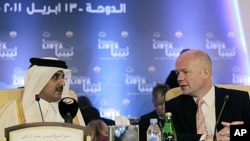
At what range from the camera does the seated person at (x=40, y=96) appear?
407 cm

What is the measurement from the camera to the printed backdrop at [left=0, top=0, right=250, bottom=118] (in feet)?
21.9

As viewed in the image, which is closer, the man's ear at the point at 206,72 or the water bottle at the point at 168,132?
the water bottle at the point at 168,132

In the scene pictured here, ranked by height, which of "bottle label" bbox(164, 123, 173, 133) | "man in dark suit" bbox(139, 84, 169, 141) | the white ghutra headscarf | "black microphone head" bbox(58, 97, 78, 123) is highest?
the white ghutra headscarf

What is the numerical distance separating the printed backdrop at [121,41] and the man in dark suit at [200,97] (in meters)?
2.96

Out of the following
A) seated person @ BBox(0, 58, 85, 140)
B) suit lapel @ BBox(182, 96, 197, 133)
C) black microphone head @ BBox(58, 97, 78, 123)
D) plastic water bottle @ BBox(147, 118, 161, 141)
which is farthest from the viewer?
seated person @ BBox(0, 58, 85, 140)

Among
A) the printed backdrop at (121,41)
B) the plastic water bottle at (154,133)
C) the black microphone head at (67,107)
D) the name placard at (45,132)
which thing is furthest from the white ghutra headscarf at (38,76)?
the printed backdrop at (121,41)

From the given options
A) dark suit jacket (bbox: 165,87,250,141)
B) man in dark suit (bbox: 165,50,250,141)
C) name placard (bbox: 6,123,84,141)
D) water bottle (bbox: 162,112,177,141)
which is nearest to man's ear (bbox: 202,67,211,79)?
man in dark suit (bbox: 165,50,250,141)

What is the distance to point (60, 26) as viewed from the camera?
6.75 metres

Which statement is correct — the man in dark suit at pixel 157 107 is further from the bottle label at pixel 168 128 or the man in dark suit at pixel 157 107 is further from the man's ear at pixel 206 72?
the bottle label at pixel 168 128

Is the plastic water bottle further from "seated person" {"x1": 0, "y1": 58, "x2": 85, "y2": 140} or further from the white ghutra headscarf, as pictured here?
the white ghutra headscarf

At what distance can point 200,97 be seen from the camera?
3.72 meters

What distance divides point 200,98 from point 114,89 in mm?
3042

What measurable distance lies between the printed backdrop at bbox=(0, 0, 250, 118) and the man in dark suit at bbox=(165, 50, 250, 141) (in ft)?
9.71

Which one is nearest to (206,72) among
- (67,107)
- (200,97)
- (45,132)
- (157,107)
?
(200,97)
